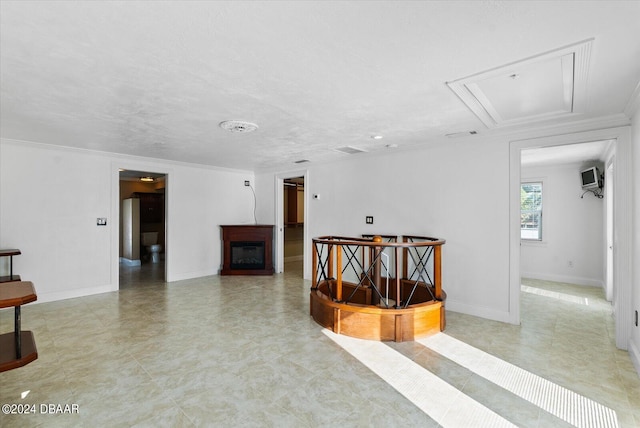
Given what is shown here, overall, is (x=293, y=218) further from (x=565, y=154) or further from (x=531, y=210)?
(x=565, y=154)

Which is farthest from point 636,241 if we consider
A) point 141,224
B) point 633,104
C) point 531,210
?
point 141,224

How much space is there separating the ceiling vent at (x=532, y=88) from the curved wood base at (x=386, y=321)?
1993 millimetres

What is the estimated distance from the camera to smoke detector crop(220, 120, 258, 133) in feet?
10.5

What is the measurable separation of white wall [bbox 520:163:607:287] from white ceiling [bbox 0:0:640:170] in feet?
10.3

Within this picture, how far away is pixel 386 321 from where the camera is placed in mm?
3051

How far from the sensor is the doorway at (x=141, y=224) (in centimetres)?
749

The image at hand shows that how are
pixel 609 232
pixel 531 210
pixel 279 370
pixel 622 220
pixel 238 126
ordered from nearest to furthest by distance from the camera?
pixel 279 370
pixel 622 220
pixel 238 126
pixel 609 232
pixel 531 210

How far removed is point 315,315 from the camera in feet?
11.8

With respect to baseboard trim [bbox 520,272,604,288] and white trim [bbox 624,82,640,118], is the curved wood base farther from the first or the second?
baseboard trim [bbox 520,272,604,288]

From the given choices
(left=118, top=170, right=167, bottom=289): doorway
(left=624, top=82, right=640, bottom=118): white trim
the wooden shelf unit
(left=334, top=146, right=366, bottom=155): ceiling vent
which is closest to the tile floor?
the wooden shelf unit

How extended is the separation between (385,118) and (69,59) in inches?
98.1

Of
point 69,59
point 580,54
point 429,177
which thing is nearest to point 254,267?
point 429,177

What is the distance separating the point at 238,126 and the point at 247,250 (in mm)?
3545

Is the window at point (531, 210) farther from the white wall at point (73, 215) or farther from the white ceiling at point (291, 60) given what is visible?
the white wall at point (73, 215)
